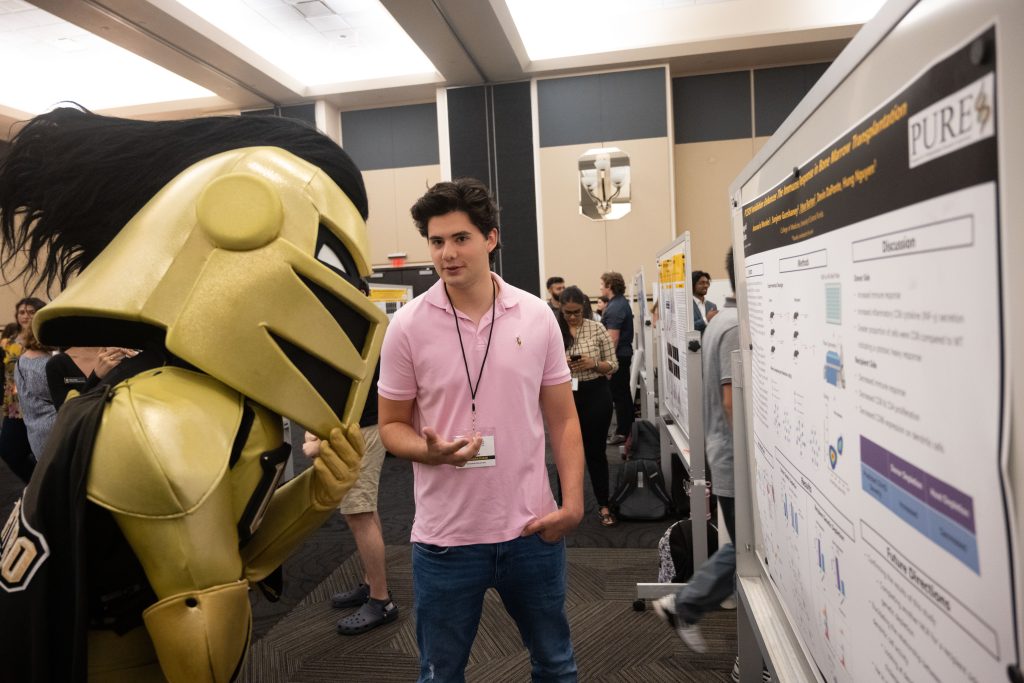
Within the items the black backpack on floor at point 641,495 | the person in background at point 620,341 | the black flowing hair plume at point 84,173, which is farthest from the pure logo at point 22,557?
the person in background at point 620,341

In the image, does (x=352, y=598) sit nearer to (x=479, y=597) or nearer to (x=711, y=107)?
(x=479, y=597)

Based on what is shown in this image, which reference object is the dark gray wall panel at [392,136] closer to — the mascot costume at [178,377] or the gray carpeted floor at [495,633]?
the gray carpeted floor at [495,633]

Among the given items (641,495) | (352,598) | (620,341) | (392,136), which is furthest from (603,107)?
(352,598)

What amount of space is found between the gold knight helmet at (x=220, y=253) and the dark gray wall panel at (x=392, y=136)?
25.6 ft

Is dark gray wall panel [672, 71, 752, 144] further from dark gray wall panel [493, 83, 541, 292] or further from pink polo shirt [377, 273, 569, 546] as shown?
pink polo shirt [377, 273, 569, 546]

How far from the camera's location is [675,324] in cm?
282

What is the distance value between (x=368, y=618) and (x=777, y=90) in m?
7.86

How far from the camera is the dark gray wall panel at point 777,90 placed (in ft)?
25.6

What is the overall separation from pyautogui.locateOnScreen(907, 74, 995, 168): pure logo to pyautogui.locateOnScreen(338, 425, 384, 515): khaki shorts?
2.14m

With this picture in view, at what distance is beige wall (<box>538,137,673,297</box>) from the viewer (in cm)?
775

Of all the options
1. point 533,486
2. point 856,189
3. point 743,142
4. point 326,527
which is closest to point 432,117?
point 743,142

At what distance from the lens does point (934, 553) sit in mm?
494

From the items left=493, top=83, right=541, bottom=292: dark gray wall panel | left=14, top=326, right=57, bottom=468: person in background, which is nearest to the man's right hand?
left=14, top=326, right=57, bottom=468: person in background

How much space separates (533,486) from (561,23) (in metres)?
7.26
